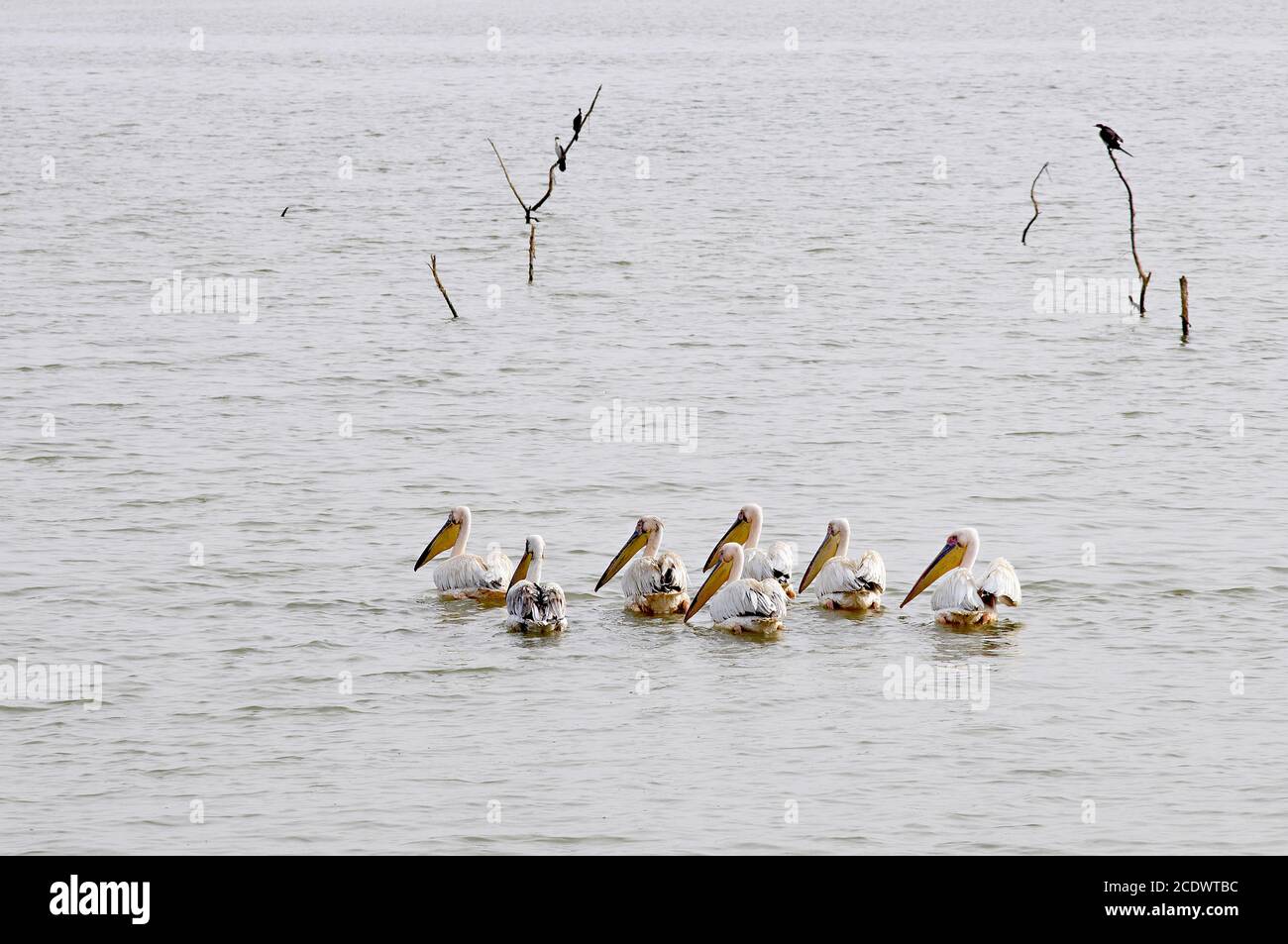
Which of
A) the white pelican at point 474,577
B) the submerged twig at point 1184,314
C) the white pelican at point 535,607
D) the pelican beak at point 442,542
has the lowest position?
the white pelican at point 535,607

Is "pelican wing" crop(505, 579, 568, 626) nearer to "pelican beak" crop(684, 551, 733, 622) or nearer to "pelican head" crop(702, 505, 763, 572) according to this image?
"pelican beak" crop(684, 551, 733, 622)

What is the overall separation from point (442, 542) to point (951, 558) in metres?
3.43

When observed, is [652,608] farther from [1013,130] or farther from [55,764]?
[1013,130]

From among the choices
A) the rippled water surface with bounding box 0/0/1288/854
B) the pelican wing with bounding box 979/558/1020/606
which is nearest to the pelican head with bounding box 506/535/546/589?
the rippled water surface with bounding box 0/0/1288/854

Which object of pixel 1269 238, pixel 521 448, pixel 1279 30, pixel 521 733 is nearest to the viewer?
pixel 521 733

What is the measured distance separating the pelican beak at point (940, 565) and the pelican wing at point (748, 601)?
38.0 inches

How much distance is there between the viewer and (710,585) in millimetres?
11922

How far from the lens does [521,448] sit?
16688 mm

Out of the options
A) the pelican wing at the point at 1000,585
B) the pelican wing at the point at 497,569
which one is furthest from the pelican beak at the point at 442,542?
the pelican wing at the point at 1000,585

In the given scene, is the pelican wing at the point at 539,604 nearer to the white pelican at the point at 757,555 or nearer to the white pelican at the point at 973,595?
the white pelican at the point at 757,555

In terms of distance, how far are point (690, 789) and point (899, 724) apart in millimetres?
1436

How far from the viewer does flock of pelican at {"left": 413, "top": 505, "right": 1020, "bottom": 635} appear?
11.5 metres

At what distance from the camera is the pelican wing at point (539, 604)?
1141 cm
